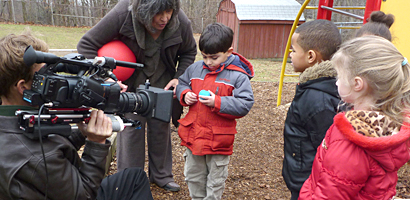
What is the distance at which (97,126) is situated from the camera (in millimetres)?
1717

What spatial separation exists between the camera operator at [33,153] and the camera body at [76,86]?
122mm

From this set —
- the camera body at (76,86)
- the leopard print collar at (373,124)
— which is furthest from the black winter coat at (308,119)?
the camera body at (76,86)

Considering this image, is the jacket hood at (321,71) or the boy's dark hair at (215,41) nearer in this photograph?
the jacket hood at (321,71)

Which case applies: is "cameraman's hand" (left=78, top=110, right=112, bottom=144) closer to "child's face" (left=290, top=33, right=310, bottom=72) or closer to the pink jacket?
the pink jacket

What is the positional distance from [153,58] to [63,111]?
1.49m

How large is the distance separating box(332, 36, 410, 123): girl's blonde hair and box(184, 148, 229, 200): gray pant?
1429 mm

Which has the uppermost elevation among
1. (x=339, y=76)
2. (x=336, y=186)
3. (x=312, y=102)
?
(x=339, y=76)

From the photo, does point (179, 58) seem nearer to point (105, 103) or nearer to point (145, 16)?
point (145, 16)

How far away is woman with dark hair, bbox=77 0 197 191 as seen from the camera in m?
2.76

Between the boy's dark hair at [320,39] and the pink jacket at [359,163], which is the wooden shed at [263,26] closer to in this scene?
the boy's dark hair at [320,39]

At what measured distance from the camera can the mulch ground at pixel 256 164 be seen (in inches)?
134

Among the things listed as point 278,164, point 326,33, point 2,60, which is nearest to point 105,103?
point 2,60

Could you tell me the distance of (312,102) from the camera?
2.00 meters

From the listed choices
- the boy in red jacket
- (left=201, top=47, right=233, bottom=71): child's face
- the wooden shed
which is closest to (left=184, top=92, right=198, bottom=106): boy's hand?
the boy in red jacket
